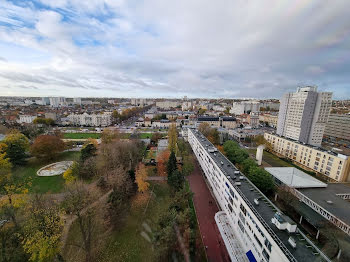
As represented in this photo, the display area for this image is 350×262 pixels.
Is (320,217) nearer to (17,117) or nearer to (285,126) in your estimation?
(285,126)

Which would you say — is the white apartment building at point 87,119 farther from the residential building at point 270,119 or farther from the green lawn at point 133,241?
the residential building at point 270,119

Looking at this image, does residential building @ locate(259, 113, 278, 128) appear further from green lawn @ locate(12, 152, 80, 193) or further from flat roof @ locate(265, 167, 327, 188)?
green lawn @ locate(12, 152, 80, 193)

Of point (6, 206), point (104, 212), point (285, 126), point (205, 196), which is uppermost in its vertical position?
point (285, 126)

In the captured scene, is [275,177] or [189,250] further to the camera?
[275,177]

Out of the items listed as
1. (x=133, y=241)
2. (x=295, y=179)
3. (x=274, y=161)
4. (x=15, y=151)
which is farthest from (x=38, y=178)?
(x=274, y=161)

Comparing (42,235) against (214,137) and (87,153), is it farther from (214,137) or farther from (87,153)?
(214,137)

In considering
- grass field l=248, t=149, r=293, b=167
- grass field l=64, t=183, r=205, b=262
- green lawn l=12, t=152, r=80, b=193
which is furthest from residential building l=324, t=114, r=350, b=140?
green lawn l=12, t=152, r=80, b=193

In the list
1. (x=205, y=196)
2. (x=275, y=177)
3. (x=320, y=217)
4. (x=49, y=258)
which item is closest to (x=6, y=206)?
(x=49, y=258)
